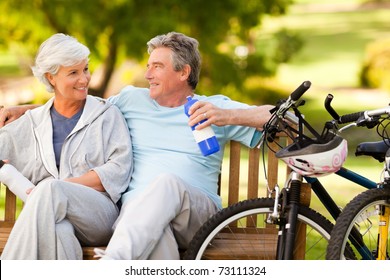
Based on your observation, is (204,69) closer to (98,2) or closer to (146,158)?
(98,2)

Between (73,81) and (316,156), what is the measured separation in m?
1.34

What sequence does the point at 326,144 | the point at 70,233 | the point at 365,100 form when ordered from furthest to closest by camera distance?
the point at 365,100 < the point at 70,233 < the point at 326,144

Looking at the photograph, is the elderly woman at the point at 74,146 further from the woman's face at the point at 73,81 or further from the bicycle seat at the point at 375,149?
the bicycle seat at the point at 375,149

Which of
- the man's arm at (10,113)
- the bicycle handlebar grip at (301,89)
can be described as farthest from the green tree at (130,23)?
the bicycle handlebar grip at (301,89)

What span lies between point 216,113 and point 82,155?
0.68 metres

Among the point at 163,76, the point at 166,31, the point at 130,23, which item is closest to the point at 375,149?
the point at 163,76

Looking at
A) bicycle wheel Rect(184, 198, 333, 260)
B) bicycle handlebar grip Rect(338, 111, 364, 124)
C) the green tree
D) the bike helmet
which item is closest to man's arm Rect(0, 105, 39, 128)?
bicycle wheel Rect(184, 198, 333, 260)

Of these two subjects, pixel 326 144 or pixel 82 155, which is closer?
pixel 326 144

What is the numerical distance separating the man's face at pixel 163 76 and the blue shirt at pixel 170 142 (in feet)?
0.28

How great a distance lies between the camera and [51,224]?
4438 millimetres

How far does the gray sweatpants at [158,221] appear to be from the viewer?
4359 mm

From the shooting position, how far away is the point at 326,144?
4.22 metres

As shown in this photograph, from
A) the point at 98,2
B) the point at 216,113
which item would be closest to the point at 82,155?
the point at 216,113

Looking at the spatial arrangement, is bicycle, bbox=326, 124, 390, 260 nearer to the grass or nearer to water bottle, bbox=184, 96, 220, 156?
water bottle, bbox=184, 96, 220, 156
